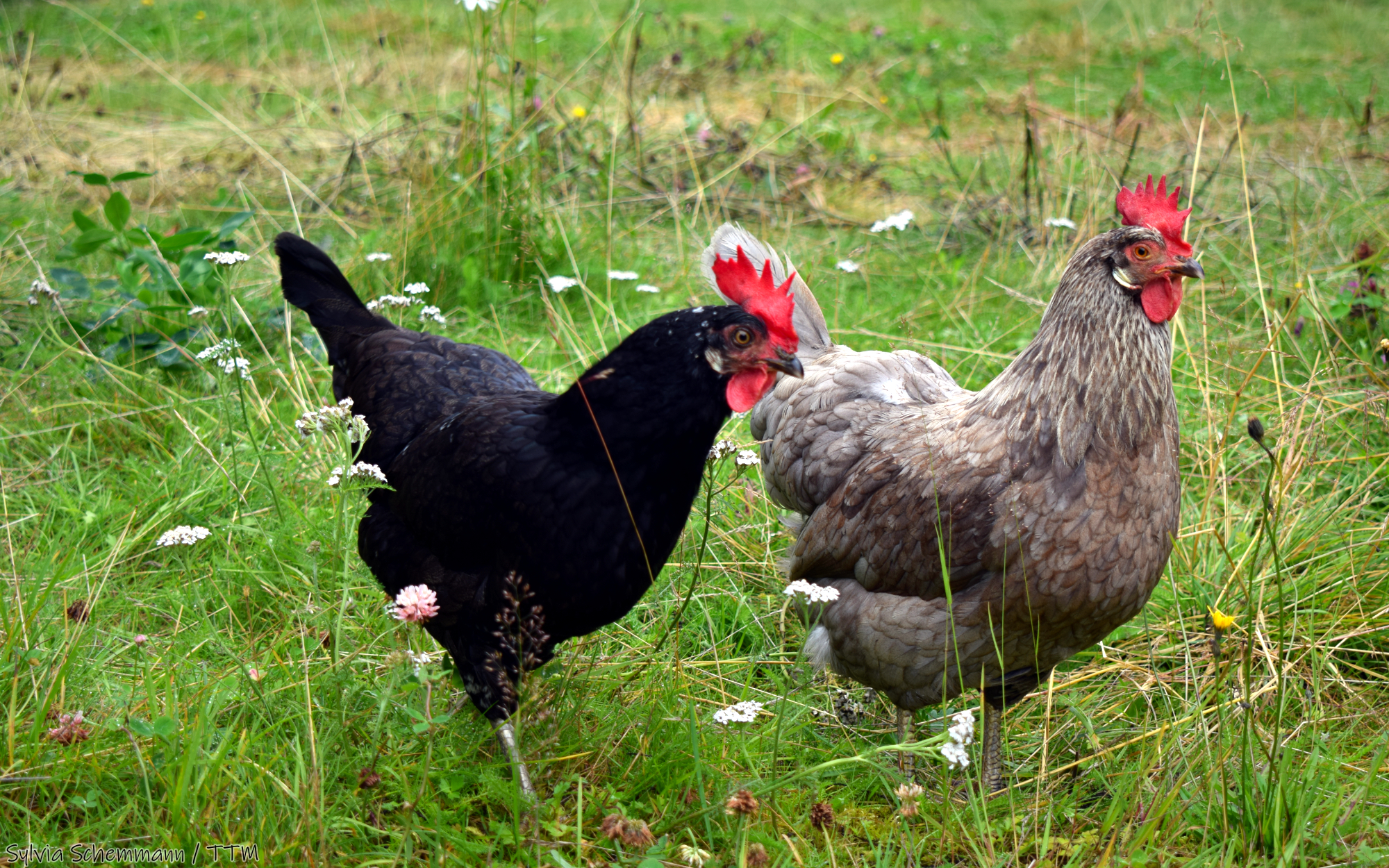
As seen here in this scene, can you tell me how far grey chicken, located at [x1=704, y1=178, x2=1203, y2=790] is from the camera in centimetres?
238

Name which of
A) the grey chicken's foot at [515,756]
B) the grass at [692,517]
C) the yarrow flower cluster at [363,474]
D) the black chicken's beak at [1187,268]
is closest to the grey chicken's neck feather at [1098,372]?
the black chicken's beak at [1187,268]

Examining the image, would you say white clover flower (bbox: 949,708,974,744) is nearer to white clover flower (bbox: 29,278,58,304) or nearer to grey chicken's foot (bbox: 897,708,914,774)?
grey chicken's foot (bbox: 897,708,914,774)

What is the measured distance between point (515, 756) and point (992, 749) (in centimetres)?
138

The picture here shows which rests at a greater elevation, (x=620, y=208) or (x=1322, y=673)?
(x=620, y=208)

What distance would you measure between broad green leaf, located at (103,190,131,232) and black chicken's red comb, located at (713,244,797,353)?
3071 millimetres

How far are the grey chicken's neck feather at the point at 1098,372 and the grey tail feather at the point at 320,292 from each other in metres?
2.17

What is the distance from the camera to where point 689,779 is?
7.23 ft

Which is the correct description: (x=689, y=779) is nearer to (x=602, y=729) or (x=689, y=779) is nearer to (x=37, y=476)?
(x=602, y=729)

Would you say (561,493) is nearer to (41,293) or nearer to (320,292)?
(320,292)

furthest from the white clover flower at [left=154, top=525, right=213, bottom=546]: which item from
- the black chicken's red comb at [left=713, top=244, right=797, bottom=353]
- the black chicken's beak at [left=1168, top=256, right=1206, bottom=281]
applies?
the black chicken's beak at [left=1168, top=256, right=1206, bottom=281]

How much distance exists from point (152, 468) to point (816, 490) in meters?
2.49

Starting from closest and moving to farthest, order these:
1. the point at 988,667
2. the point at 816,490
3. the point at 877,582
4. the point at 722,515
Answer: the point at 988,667
the point at 877,582
the point at 816,490
the point at 722,515

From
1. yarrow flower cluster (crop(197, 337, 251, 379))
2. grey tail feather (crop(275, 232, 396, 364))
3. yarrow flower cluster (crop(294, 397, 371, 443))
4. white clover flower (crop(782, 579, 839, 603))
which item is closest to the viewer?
white clover flower (crop(782, 579, 839, 603))

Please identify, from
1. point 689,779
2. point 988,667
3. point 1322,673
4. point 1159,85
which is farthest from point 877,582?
point 1159,85
